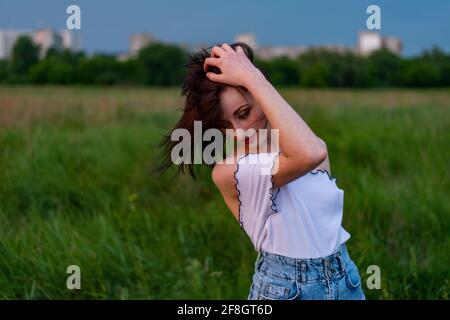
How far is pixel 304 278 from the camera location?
1.09m

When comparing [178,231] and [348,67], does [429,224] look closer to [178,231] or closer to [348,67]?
[178,231]

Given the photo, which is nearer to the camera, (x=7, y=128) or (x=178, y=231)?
(x=178, y=231)

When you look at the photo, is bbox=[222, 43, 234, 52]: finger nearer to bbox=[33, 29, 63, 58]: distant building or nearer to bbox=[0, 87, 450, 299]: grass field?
bbox=[0, 87, 450, 299]: grass field

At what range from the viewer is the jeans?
43.2 inches

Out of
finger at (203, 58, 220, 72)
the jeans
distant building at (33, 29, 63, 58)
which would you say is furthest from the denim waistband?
distant building at (33, 29, 63, 58)

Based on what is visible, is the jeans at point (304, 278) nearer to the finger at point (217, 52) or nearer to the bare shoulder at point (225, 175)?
the bare shoulder at point (225, 175)

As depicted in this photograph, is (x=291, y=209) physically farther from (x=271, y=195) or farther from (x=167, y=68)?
(x=167, y=68)

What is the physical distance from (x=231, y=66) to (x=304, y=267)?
0.47 meters

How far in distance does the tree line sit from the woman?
328 cm

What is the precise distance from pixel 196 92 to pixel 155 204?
1.90 m

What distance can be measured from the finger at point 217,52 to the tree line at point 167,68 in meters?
3.27

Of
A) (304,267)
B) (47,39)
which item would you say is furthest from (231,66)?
(47,39)

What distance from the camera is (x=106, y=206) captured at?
272cm
